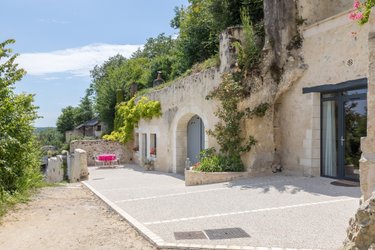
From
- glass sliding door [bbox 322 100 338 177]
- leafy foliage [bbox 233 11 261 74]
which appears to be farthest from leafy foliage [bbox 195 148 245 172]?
leafy foliage [bbox 233 11 261 74]

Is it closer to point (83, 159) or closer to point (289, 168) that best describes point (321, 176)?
point (289, 168)

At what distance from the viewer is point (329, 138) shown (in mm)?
9406

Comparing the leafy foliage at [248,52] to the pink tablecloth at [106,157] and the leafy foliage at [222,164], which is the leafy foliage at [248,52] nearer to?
the leafy foliage at [222,164]

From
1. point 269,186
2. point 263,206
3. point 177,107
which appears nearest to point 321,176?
point 269,186

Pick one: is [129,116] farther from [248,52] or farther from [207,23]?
[248,52]

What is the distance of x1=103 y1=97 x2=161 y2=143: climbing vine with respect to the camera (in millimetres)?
18750

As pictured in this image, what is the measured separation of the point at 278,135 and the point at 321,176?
1762 mm

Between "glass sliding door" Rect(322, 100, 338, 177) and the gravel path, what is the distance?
5406 mm

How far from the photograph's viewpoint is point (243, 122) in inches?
424

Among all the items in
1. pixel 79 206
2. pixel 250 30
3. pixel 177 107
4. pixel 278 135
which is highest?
pixel 250 30

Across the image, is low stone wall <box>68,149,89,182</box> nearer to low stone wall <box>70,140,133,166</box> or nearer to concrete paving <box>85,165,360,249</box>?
concrete paving <box>85,165,360,249</box>

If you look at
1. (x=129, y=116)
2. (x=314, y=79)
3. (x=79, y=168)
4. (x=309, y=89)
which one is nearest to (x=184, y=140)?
(x=79, y=168)

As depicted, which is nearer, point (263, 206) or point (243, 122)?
point (263, 206)

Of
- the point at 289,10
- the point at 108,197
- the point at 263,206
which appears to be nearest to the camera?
the point at 263,206
